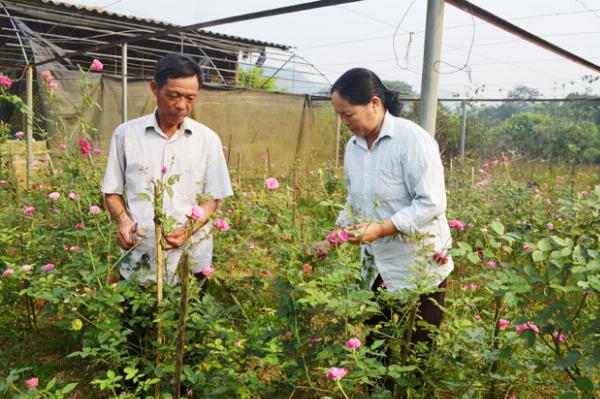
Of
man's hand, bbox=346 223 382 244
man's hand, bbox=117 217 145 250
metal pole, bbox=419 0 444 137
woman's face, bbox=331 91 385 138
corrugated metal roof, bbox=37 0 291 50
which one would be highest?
corrugated metal roof, bbox=37 0 291 50

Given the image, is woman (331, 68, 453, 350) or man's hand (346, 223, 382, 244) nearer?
man's hand (346, 223, 382, 244)

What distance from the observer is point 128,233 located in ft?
5.89

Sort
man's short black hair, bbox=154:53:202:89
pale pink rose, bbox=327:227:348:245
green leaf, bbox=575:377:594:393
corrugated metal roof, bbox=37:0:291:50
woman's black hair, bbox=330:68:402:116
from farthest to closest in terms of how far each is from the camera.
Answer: corrugated metal roof, bbox=37:0:291:50, man's short black hair, bbox=154:53:202:89, woman's black hair, bbox=330:68:402:116, pale pink rose, bbox=327:227:348:245, green leaf, bbox=575:377:594:393

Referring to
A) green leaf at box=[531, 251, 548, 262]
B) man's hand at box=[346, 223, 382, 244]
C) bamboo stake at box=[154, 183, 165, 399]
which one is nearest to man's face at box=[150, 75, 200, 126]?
bamboo stake at box=[154, 183, 165, 399]

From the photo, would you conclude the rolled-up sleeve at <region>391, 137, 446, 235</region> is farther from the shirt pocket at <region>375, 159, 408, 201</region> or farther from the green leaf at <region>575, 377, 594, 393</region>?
the green leaf at <region>575, 377, 594, 393</region>

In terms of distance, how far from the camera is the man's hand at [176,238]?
173 centimetres

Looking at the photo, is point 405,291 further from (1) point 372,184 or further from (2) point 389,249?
(1) point 372,184

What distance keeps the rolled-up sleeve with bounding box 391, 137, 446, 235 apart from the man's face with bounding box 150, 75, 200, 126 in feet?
2.54

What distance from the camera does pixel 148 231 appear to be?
1850 millimetres

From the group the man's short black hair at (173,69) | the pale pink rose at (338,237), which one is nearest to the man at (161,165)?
the man's short black hair at (173,69)

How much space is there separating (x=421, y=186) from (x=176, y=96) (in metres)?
0.89

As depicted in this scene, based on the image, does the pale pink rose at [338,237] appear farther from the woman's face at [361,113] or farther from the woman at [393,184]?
the woman's face at [361,113]

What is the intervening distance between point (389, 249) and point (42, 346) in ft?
6.28

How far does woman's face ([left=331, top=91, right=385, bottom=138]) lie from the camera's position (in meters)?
1.69
